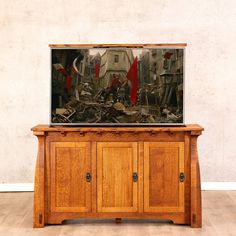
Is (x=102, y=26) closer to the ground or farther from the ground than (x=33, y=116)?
farther from the ground

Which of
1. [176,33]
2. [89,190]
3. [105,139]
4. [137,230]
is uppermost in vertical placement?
[176,33]

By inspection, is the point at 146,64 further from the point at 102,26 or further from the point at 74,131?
the point at 102,26

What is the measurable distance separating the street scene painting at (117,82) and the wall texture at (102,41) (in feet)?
5.50

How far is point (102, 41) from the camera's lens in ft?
21.7

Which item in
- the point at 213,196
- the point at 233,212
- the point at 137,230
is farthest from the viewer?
the point at 213,196

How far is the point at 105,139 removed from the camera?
16.0 ft

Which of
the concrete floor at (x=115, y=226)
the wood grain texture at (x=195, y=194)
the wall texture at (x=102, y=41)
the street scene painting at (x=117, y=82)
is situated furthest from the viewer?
the wall texture at (x=102, y=41)

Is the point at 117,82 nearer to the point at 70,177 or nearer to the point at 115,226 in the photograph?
the point at 70,177

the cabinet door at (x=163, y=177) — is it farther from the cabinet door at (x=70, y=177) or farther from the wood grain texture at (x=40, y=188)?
the wood grain texture at (x=40, y=188)

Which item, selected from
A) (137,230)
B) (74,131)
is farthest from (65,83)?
(137,230)

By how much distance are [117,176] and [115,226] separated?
1.50 feet

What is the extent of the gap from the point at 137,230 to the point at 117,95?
1232mm

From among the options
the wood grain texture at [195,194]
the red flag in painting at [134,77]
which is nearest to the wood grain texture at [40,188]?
the red flag in painting at [134,77]

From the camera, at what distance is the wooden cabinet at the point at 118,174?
4855 millimetres
